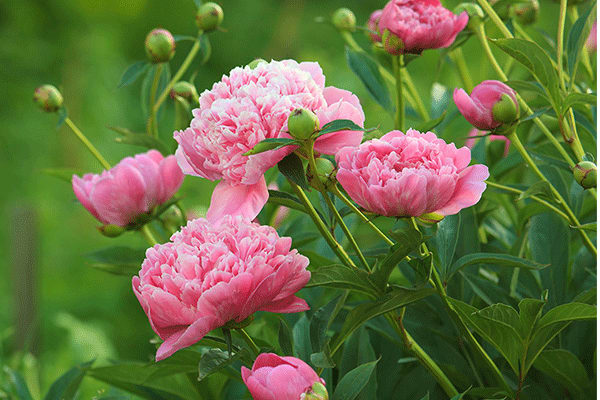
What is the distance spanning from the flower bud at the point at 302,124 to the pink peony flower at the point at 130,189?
15 centimetres

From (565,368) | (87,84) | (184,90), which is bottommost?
(87,84)

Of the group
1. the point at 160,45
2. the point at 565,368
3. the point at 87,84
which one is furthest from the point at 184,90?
the point at 87,84

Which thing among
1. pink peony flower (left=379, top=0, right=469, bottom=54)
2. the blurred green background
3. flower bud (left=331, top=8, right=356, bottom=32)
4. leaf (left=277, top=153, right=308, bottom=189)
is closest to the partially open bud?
leaf (left=277, top=153, right=308, bottom=189)

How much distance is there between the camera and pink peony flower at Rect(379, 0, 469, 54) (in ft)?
1.24

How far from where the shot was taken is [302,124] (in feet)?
0.87

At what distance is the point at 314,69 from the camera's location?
0.31 m

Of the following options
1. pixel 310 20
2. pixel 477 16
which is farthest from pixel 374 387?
pixel 310 20

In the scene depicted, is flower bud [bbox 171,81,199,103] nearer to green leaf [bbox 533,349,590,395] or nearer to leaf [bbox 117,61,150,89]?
leaf [bbox 117,61,150,89]

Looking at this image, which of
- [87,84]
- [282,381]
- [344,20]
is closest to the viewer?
[282,381]

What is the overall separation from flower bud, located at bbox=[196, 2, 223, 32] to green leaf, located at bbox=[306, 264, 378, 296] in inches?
8.4

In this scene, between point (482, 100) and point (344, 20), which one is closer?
point (482, 100)

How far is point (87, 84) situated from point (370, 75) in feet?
4.64

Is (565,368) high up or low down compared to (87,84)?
up

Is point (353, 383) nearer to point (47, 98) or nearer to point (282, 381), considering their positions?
point (282, 381)
